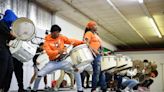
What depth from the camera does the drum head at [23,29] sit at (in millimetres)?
4293

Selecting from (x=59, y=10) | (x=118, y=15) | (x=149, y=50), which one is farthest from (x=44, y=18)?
(x=149, y=50)

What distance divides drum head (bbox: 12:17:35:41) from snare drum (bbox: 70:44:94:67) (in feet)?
2.61

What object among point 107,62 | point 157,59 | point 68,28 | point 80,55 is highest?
point 68,28

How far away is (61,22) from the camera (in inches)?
430

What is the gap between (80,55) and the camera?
453cm

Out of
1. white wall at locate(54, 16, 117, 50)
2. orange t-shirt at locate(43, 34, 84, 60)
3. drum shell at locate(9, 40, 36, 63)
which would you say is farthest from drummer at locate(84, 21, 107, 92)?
white wall at locate(54, 16, 117, 50)

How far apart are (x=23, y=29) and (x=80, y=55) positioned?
1067mm

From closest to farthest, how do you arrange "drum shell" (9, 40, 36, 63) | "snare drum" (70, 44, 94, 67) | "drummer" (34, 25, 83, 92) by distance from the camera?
"drum shell" (9, 40, 36, 63), "snare drum" (70, 44, 94, 67), "drummer" (34, 25, 83, 92)

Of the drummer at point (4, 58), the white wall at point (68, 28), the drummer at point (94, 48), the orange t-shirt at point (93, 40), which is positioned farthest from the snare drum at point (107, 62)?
the white wall at point (68, 28)

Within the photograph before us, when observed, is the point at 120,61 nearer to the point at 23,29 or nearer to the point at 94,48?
the point at 94,48

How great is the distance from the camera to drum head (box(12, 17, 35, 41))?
429 centimetres

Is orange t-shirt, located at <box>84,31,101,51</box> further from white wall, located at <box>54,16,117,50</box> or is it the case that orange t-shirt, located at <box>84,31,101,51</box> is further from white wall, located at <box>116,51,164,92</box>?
white wall, located at <box>116,51,164,92</box>

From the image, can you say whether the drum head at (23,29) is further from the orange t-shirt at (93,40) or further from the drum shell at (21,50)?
the orange t-shirt at (93,40)

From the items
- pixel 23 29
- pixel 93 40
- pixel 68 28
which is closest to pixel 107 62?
pixel 93 40
